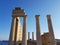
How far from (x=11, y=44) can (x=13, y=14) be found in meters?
9.95

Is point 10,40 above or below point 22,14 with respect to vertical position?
below

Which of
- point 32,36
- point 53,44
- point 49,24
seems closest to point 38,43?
point 53,44

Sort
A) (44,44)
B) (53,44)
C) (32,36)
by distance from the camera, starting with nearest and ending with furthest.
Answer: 1. (53,44)
2. (44,44)
3. (32,36)

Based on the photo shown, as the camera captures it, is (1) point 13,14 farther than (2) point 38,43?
Yes

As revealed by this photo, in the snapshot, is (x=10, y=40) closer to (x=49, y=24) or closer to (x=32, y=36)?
(x=49, y=24)

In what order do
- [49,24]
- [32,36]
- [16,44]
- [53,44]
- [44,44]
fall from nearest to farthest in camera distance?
[53,44], [49,24], [16,44], [44,44], [32,36]

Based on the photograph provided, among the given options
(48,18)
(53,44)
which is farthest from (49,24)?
(53,44)

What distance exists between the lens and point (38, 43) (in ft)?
93.0

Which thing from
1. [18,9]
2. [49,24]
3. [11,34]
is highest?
[18,9]

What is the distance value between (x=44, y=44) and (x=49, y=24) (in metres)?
11.5

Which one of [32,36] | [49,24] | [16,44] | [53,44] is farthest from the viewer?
[32,36]

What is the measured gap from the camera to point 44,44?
38281 mm

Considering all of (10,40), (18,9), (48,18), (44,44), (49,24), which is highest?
(18,9)

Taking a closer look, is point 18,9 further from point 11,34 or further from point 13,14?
point 11,34
